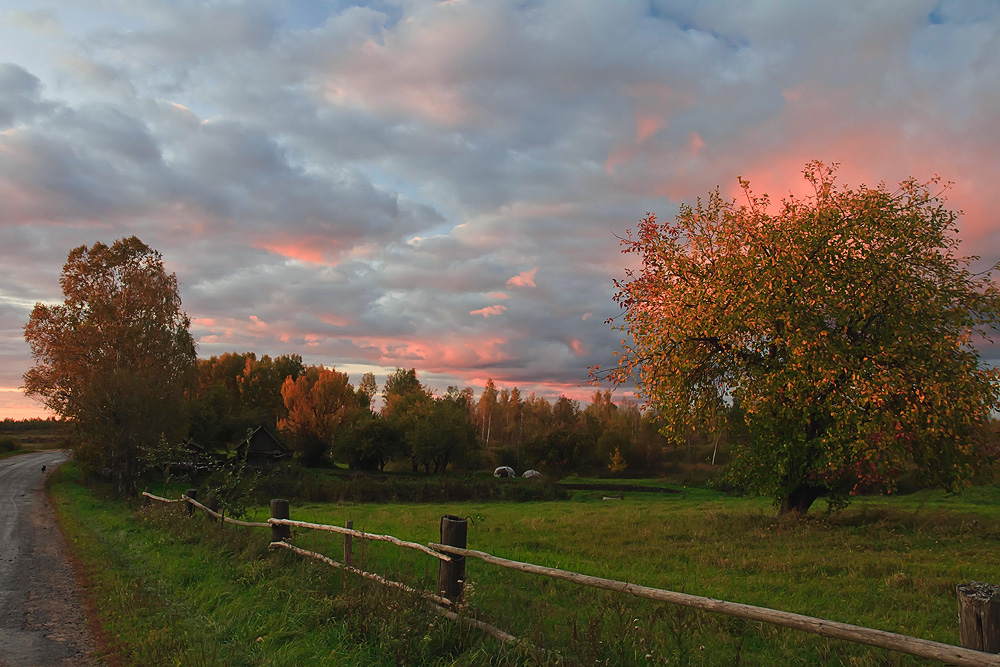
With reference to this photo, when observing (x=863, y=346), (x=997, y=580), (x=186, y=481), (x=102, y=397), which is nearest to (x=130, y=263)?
(x=102, y=397)

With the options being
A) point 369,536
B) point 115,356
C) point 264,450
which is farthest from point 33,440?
point 369,536

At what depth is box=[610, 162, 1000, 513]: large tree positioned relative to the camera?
14.8 meters

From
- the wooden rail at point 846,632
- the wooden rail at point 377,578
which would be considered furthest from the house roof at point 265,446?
Answer: the wooden rail at point 846,632

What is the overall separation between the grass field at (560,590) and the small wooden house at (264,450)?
33848mm

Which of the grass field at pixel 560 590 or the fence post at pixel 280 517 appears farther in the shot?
the fence post at pixel 280 517

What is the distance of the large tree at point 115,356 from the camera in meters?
29.5

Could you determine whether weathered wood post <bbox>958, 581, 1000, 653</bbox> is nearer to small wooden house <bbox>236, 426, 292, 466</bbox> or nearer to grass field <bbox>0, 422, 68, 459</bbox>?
grass field <bbox>0, 422, 68, 459</bbox>

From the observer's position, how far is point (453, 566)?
7.07 metres

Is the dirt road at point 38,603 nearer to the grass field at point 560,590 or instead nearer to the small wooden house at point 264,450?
the grass field at point 560,590

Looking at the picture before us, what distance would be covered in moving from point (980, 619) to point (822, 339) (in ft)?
40.4

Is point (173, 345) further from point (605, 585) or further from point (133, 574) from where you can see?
point (605, 585)

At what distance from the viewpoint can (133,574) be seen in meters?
10.9

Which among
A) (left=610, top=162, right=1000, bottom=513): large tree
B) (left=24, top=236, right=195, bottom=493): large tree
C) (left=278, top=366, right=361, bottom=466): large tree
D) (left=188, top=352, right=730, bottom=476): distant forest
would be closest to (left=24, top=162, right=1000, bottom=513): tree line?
(left=610, top=162, right=1000, bottom=513): large tree

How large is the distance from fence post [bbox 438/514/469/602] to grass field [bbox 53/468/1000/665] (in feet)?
0.97
